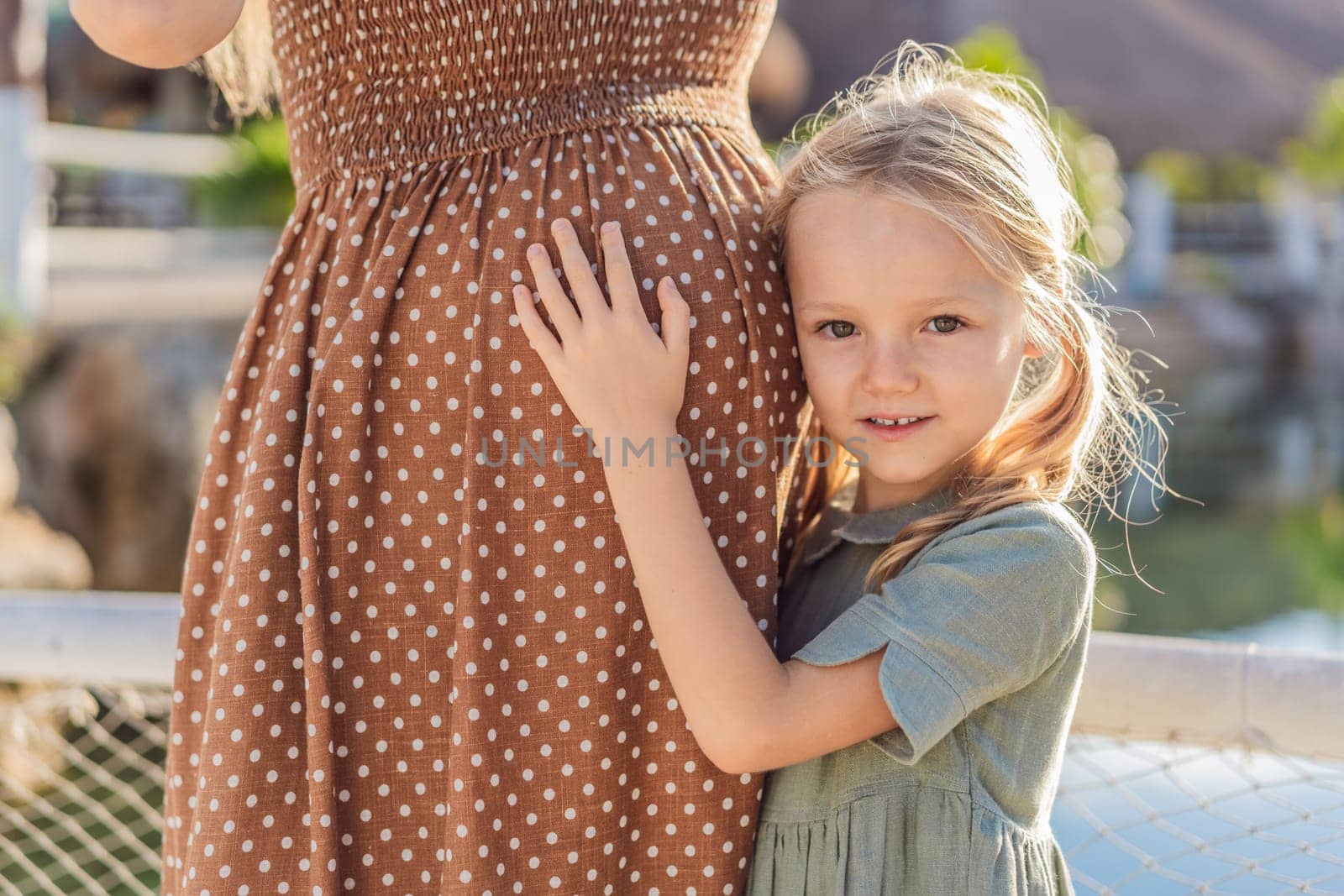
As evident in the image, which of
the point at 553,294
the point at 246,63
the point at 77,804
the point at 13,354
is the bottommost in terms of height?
the point at 77,804

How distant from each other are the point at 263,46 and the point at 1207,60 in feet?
47.7

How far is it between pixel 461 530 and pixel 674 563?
178 mm

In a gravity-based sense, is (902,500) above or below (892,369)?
below

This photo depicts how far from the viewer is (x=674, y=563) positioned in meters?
0.99

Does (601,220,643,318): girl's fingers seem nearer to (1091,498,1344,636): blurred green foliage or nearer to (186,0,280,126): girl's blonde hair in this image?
(186,0,280,126): girl's blonde hair

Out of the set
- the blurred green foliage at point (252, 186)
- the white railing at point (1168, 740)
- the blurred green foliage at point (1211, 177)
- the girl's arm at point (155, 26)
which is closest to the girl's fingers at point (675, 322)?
the girl's arm at point (155, 26)

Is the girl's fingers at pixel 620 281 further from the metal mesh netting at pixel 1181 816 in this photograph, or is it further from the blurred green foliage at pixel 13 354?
the blurred green foliage at pixel 13 354

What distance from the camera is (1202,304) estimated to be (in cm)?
1157

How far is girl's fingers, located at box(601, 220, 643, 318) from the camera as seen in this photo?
1005 millimetres

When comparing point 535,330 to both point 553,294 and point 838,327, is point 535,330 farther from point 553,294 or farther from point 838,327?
point 838,327

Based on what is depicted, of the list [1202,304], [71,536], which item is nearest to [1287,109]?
[1202,304]

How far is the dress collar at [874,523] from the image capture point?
115 cm

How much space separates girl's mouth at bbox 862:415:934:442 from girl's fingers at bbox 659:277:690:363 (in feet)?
0.62

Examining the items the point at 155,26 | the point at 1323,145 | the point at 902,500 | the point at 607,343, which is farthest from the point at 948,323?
the point at 1323,145
